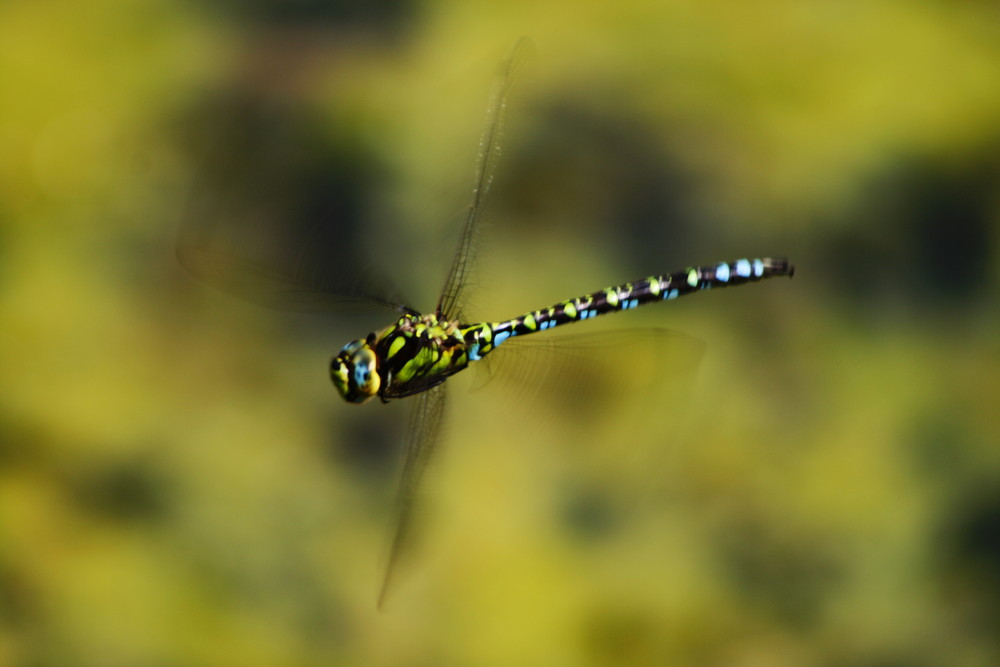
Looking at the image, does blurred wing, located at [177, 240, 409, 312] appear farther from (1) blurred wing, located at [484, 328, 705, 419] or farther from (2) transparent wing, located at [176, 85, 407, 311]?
(1) blurred wing, located at [484, 328, 705, 419]

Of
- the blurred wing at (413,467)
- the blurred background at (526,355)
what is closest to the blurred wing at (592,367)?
the blurred background at (526,355)

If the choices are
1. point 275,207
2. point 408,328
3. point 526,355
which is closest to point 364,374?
point 408,328

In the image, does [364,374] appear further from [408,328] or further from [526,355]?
[526,355]

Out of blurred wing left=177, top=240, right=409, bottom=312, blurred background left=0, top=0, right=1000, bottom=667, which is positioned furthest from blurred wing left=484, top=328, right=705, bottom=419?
blurred wing left=177, top=240, right=409, bottom=312

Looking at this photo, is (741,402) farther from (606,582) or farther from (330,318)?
(330,318)

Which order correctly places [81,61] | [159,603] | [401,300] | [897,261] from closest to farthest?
[401,300], [159,603], [897,261], [81,61]

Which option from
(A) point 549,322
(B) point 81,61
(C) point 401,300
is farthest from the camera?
(B) point 81,61

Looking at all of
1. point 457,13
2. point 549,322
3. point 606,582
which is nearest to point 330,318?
point 549,322
